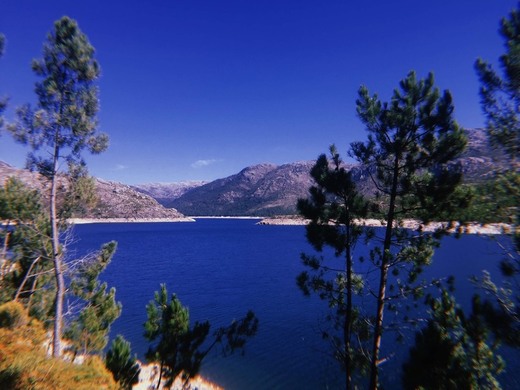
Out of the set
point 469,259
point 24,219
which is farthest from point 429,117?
point 469,259

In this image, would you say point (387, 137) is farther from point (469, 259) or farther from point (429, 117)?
point (469, 259)

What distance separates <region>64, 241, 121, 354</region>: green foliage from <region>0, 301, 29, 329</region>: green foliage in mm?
4361

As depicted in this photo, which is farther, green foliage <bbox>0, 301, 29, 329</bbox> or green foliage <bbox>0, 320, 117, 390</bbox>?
green foliage <bbox>0, 301, 29, 329</bbox>

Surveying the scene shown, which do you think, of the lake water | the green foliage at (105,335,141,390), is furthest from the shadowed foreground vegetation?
the green foliage at (105,335,141,390)

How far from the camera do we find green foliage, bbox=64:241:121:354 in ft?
53.0

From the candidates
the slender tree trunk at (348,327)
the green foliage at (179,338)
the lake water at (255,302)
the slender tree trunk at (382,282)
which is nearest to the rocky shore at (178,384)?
the lake water at (255,302)

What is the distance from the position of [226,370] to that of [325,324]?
12775 millimetres

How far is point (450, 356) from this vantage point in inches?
432

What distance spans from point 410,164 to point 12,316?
15.6 meters

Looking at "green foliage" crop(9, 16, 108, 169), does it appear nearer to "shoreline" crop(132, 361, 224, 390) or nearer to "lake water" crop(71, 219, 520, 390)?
"lake water" crop(71, 219, 520, 390)

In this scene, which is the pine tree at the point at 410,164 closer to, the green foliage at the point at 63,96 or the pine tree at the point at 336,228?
the pine tree at the point at 336,228

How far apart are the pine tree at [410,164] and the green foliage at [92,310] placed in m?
13.8

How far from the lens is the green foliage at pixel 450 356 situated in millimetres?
9971

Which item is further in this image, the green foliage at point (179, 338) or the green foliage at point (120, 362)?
the green foliage at point (120, 362)
